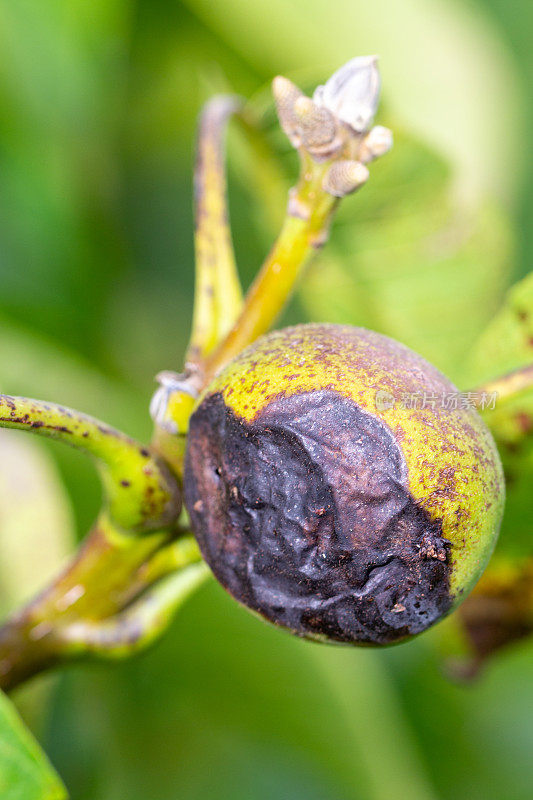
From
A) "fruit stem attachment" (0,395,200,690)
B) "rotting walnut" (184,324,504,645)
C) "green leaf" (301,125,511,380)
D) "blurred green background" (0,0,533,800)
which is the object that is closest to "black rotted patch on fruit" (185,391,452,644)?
"rotting walnut" (184,324,504,645)

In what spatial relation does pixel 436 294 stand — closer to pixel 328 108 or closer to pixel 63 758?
pixel 328 108

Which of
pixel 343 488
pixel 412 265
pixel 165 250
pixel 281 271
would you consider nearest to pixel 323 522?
pixel 343 488

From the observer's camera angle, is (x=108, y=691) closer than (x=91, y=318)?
Yes

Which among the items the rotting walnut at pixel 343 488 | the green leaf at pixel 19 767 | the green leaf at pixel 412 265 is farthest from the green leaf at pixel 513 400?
the green leaf at pixel 19 767

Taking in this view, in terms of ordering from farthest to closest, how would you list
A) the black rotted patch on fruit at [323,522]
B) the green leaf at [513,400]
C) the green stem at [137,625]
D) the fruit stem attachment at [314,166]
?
the green leaf at [513,400] → the green stem at [137,625] → the fruit stem attachment at [314,166] → the black rotted patch on fruit at [323,522]

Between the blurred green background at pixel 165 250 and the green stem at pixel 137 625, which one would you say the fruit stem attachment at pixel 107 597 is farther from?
the blurred green background at pixel 165 250

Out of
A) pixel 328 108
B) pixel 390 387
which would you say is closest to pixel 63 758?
pixel 390 387
